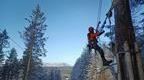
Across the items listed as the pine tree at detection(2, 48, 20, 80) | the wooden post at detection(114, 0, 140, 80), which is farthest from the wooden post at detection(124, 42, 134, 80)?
the pine tree at detection(2, 48, 20, 80)

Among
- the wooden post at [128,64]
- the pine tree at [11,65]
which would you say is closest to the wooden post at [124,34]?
the wooden post at [128,64]

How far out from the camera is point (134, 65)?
18.1 ft

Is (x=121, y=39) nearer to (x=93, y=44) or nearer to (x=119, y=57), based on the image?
(x=119, y=57)

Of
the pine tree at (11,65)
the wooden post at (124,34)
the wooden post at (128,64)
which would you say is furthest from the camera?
the pine tree at (11,65)

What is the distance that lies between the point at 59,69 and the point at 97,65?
93624mm

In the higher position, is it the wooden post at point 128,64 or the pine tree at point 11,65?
the pine tree at point 11,65

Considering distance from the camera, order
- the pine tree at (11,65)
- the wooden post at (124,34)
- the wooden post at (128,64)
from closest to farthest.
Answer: the wooden post at (128,64), the wooden post at (124,34), the pine tree at (11,65)

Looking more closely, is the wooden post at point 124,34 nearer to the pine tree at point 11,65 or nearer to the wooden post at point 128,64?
the wooden post at point 128,64

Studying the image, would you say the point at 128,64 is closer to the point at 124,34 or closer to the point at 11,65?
the point at 124,34

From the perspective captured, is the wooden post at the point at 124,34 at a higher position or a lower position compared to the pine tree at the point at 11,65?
lower

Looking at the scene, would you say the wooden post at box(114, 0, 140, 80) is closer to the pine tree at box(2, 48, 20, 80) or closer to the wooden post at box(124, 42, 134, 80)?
the wooden post at box(124, 42, 134, 80)

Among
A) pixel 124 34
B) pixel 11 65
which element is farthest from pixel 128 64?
pixel 11 65

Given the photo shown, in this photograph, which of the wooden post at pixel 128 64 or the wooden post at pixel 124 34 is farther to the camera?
the wooden post at pixel 124 34

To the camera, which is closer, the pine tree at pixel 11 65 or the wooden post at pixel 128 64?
the wooden post at pixel 128 64
